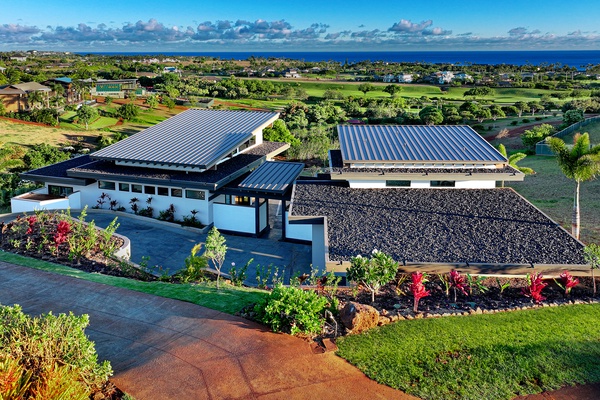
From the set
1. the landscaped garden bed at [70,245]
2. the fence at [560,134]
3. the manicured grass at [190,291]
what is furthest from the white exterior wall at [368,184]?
the fence at [560,134]

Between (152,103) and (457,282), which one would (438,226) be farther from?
(152,103)

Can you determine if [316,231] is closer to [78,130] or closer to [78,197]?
[78,197]

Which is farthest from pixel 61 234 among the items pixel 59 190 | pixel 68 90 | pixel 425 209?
pixel 68 90

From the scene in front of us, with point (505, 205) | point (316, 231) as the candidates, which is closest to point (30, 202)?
point (316, 231)

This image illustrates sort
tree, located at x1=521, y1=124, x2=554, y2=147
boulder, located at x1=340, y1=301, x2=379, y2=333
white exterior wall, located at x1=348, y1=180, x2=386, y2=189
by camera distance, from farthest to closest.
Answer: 1. tree, located at x1=521, y1=124, x2=554, y2=147
2. white exterior wall, located at x1=348, y1=180, x2=386, y2=189
3. boulder, located at x1=340, y1=301, x2=379, y2=333

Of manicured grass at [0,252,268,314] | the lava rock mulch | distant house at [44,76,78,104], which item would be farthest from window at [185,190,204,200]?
distant house at [44,76,78,104]

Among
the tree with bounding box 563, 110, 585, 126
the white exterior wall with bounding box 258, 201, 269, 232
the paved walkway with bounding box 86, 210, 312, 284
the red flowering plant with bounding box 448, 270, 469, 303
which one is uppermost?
the tree with bounding box 563, 110, 585, 126

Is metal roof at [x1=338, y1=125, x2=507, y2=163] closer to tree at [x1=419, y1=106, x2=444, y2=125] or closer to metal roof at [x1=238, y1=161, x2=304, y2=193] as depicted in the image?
metal roof at [x1=238, y1=161, x2=304, y2=193]
